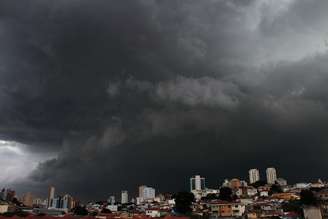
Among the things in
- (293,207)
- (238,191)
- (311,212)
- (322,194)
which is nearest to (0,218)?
(311,212)

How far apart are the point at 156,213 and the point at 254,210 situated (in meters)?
35.9

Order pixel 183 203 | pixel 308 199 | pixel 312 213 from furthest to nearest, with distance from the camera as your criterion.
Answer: pixel 183 203, pixel 308 199, pixel 312 213

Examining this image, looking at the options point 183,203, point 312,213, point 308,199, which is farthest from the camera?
point 183,203

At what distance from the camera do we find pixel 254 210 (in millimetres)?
93438

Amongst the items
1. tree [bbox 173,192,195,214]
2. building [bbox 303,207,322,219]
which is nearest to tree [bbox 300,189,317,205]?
building [bbox 303,207,322,219]

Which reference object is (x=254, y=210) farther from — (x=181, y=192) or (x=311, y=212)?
(x=181, y=192)

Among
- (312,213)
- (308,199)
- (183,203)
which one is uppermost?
(308,199)

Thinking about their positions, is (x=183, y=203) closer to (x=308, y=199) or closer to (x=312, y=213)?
(x=308, y=199)

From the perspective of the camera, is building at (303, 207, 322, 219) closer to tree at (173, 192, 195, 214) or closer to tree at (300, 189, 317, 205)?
tree at (300, 189, 317, 205)

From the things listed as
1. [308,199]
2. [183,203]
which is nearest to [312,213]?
[308,199]

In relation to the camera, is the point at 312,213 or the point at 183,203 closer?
the point at 312,213

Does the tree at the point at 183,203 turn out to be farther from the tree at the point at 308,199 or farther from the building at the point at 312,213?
the building at the point at 312,213

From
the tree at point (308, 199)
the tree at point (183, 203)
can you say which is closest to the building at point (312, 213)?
the tree at point (308, 199)

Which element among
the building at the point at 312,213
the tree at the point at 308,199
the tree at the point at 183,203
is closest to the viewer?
the building at the point at 312,213
